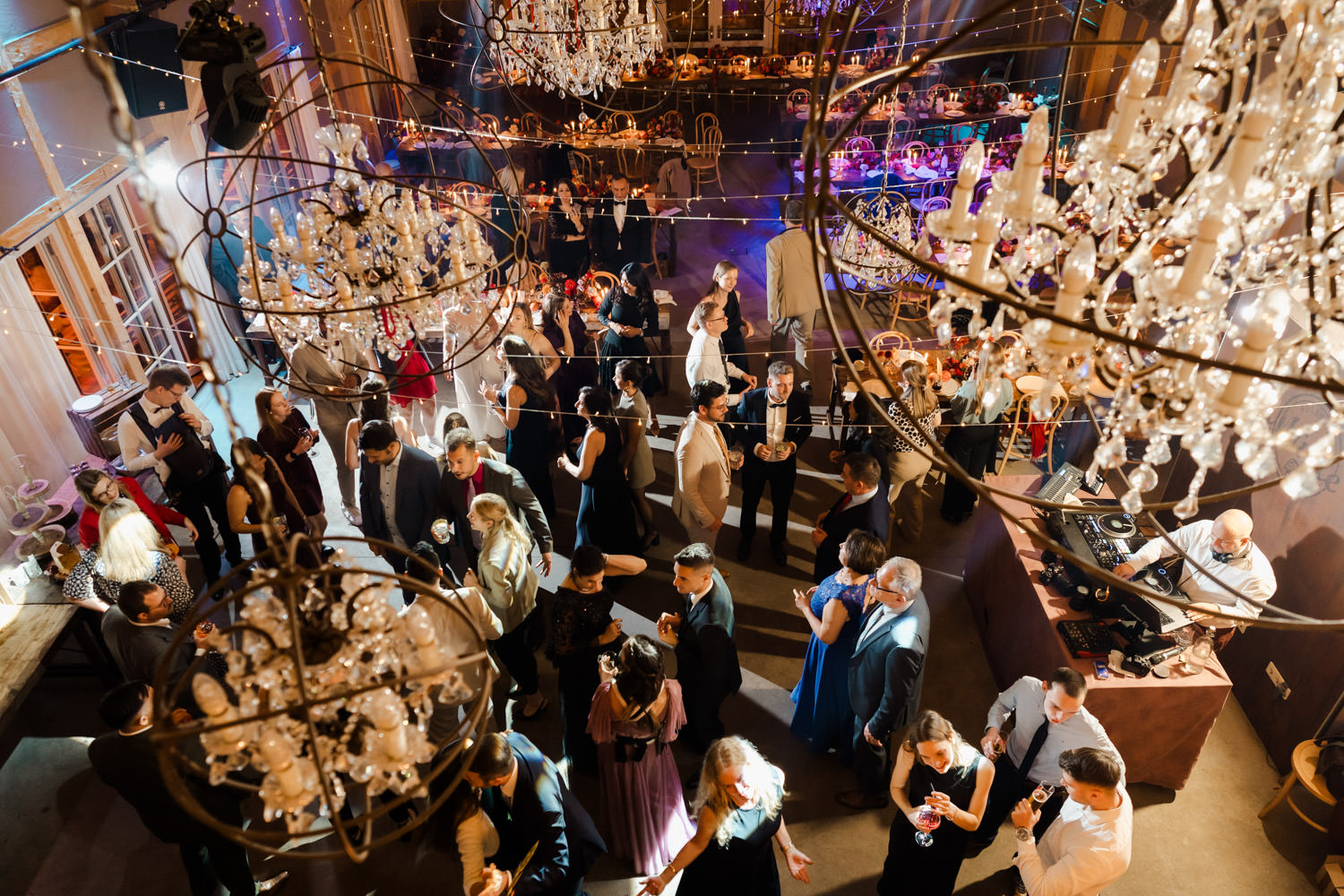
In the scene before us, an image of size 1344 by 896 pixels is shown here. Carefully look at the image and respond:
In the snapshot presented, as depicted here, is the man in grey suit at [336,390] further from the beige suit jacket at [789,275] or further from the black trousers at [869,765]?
the black trousers at [869,765]

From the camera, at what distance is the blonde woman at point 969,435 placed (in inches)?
209

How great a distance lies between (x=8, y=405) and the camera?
16.6 ft

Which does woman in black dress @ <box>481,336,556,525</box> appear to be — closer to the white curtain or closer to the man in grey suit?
the man in grey suit

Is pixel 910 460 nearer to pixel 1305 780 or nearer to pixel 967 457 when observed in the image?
pixel 967 457

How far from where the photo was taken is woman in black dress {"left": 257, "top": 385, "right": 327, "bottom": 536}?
479 cm

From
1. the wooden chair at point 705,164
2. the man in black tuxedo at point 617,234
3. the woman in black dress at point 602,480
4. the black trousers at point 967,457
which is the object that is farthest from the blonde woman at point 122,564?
the wooden chair at point 705,164

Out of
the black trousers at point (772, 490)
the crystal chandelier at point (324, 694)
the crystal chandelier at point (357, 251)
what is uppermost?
the crystal chandelier at point (357, 251)

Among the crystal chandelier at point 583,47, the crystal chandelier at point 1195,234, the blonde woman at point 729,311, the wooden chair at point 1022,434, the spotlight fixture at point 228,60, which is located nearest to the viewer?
the crystal chandelier at point 1195,234

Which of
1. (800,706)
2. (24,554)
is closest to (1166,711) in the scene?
(800,706)

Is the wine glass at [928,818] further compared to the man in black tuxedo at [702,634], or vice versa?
the man in black tuxedo at [702,634]

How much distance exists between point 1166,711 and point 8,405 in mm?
6505

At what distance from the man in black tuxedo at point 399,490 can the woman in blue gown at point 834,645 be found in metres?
2.00

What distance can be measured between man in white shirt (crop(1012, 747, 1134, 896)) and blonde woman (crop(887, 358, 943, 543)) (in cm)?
191

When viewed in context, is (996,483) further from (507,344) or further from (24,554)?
(24,554)
